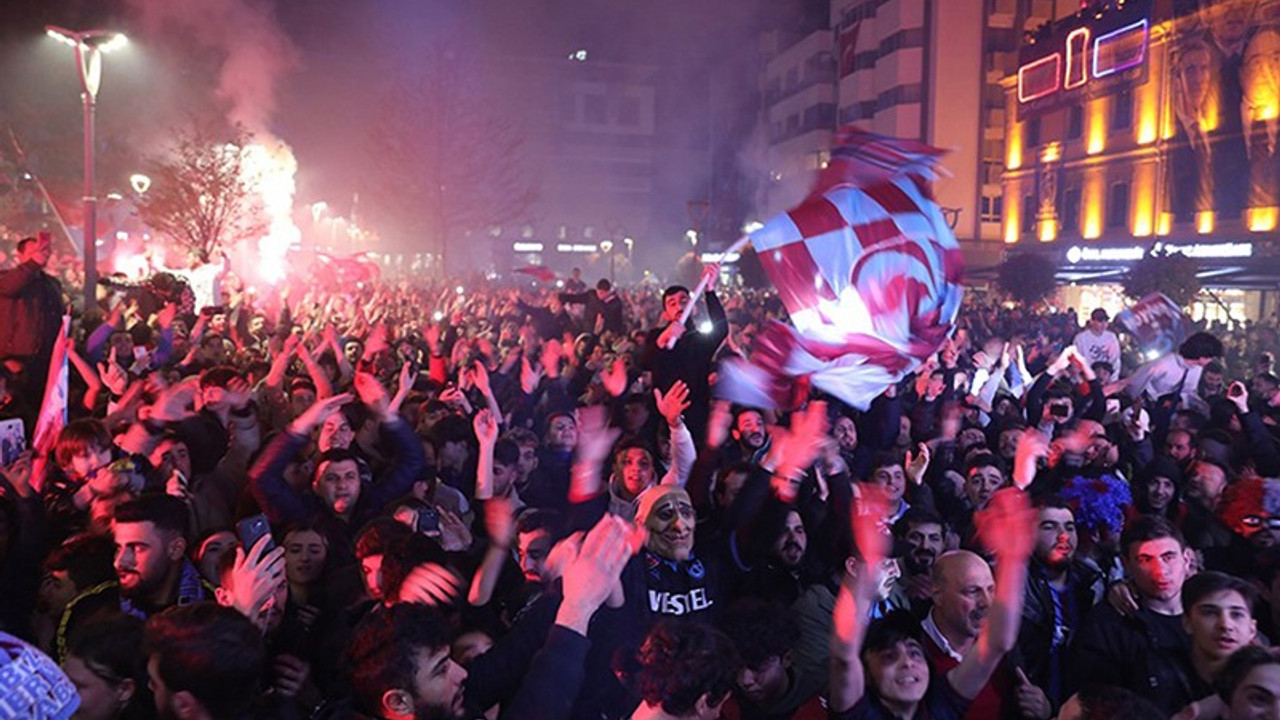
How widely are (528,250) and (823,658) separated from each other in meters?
75.3

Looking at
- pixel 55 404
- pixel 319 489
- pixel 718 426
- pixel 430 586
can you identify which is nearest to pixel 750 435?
pixel 718 426

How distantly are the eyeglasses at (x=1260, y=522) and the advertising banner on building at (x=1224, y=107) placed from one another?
32509 millimetres

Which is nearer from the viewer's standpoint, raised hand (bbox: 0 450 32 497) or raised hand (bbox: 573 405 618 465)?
raised hand (bbox: 0 450 32 497)

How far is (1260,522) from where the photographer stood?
5488 millimetres

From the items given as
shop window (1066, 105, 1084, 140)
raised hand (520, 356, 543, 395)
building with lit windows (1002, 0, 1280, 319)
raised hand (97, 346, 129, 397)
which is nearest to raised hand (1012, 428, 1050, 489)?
raised hand (520, 356, 543, 395)

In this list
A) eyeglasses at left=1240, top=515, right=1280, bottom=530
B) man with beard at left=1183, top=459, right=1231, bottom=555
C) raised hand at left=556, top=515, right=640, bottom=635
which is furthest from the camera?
man with beard at left=1183, top=459, right=1231, bottom=555

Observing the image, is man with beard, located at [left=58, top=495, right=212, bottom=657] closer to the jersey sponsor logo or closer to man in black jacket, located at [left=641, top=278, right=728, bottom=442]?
the jersey sponsor logo

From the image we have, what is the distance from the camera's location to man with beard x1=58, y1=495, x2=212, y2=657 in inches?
166

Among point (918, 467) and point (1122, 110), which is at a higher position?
point (1122, 110)

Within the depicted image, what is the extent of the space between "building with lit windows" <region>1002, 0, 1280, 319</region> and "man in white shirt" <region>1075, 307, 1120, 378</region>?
787 inches

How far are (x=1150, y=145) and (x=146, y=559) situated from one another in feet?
137

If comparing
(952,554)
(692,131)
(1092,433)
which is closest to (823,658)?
(952,554)

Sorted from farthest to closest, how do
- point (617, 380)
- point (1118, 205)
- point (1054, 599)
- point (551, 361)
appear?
1. point (1118, 205)
2. point (551, 361)
3. point (617, 380)
4. point (1054, 599)

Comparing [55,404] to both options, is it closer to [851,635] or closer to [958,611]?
[851,635]
